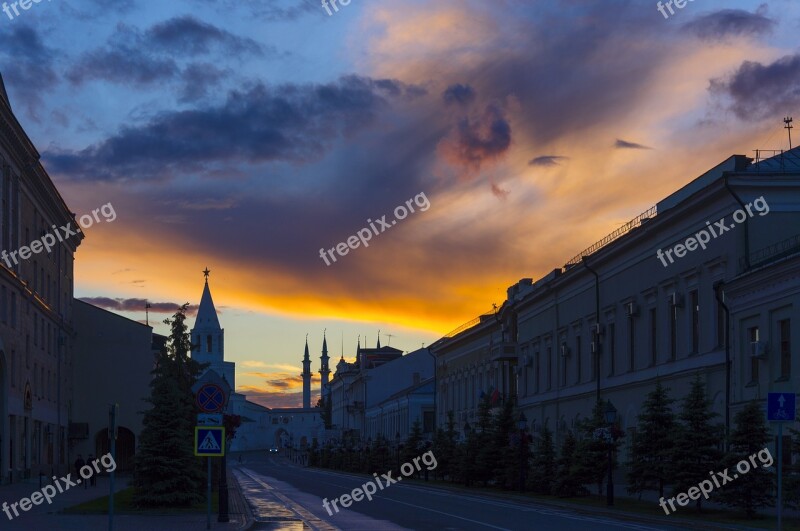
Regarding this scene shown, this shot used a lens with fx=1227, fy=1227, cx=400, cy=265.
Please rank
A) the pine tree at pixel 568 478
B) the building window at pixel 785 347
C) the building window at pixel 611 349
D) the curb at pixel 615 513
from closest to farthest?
the curb at pixel 615 513 → the building window at pixel 785 347 → the pine tree at pixel 568 478 → the building window at pixel 611 349

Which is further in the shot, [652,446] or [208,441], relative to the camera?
[652,446]

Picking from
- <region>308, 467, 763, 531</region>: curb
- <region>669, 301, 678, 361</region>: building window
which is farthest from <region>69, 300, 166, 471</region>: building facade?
<region>669, 301, 678, 361</region>: building window

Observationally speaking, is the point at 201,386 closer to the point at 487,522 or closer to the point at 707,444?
the point at 487,522

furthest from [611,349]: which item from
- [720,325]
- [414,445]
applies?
[414,445]

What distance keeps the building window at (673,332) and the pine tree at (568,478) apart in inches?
192

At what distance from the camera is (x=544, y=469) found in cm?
4809

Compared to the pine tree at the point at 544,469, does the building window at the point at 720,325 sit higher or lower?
higher

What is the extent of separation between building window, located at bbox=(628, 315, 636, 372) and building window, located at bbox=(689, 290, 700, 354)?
660cm

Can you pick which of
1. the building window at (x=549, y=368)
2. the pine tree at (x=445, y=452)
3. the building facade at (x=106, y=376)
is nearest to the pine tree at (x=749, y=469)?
the building window at (x=549, y=368)

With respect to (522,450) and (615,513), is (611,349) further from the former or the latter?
(615,513)

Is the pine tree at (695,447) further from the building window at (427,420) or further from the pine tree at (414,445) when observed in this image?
the building window at (427,420)

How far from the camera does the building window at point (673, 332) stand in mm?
44906

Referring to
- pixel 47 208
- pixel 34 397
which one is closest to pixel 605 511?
pixel 34 397

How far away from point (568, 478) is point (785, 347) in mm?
10674
